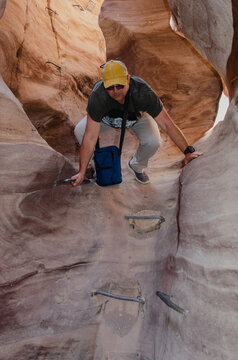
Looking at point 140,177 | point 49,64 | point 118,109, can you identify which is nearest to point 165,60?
point 49,64

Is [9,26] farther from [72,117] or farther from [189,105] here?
[189,105]

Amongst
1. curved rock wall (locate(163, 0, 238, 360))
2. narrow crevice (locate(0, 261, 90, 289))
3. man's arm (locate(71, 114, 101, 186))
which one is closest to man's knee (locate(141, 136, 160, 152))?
curved rock wall (locate(163, 0, 238, 360))

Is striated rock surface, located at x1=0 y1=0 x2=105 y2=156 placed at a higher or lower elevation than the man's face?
lower

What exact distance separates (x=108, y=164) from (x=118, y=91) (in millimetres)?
962

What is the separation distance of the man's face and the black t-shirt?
0.08 metres

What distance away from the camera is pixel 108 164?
11.6 feet

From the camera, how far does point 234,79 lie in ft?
9.80

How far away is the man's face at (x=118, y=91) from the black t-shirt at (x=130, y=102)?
0.08 metres

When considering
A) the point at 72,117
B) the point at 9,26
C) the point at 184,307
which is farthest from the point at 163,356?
the point at 9,26

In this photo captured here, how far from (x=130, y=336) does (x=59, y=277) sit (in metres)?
0.84

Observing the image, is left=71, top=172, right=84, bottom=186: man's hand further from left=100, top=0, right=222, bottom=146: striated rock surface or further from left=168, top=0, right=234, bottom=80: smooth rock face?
left=100, top=0, right=222, bottom=146: striated rock surface

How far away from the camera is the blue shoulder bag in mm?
3443

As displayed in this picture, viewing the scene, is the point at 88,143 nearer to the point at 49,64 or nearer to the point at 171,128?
→ the point at 171,128

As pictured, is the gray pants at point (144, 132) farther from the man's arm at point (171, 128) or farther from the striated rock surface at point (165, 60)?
the striated rock surface at point (165, 60)
